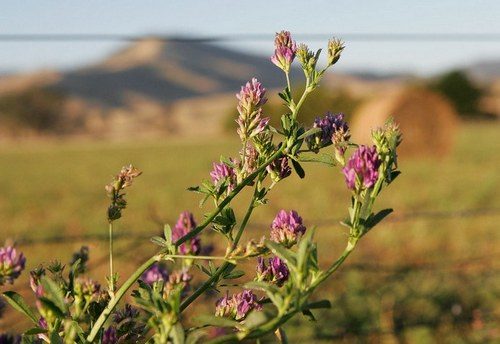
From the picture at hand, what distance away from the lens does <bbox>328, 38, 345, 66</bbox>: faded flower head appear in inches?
47.1

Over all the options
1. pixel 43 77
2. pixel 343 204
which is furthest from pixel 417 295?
pixel 43 77

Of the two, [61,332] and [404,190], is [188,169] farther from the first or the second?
[61,332]

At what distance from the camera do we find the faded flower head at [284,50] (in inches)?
48.1

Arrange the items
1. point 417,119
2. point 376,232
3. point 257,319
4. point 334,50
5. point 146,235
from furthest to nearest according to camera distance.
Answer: point 417,119 < point 376,232 < point 146,235 < point 334,50 < point 257,319

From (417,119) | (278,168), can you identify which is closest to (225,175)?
(278,168)

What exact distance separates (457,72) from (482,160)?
34.0 metres

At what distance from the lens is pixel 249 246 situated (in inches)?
42.6

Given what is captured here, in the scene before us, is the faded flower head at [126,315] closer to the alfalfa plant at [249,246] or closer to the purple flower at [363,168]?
the alfalfa plant at [249,246]

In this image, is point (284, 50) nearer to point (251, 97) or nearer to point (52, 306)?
point (251, 97)

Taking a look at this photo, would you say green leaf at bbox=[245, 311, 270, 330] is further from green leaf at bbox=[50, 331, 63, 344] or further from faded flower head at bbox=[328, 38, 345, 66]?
faded flower head at bbox=[328, 38, 345, 66]

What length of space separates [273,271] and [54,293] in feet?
1.27

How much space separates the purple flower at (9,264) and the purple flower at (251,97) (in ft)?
1.36

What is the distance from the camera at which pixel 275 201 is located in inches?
485

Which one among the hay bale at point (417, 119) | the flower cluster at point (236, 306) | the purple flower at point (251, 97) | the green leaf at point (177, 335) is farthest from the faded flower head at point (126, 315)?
the hay bale at point (417, 119)
